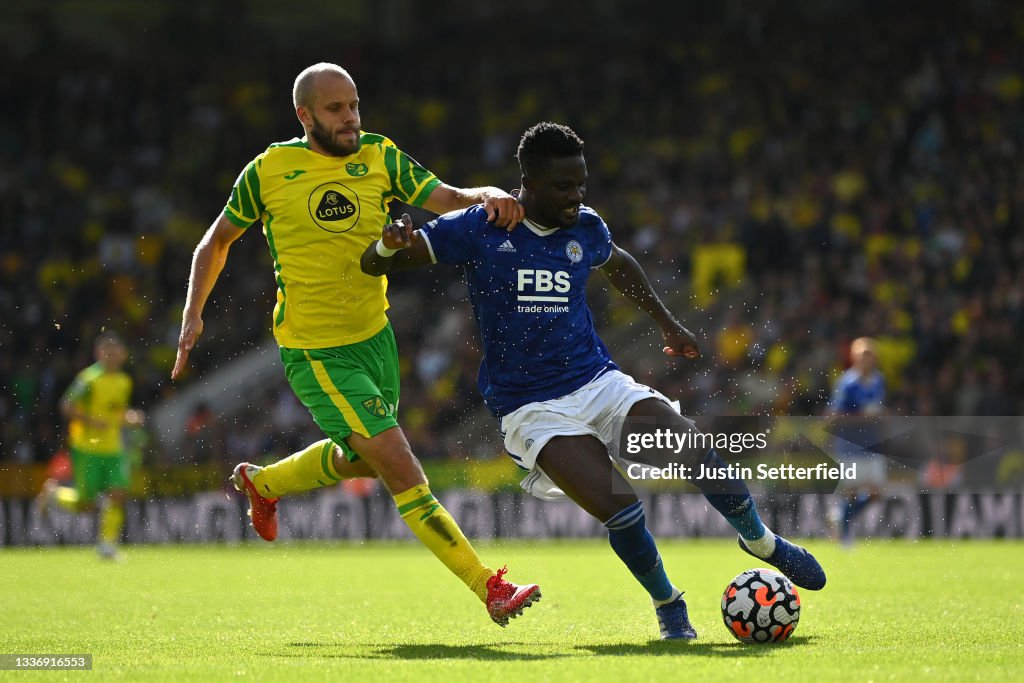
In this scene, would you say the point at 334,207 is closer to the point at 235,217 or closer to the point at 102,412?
the point at 235,217

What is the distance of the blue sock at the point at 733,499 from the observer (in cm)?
664

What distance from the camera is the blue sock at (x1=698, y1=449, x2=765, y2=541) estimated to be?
6645 millimetres

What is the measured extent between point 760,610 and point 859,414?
28.3 ft

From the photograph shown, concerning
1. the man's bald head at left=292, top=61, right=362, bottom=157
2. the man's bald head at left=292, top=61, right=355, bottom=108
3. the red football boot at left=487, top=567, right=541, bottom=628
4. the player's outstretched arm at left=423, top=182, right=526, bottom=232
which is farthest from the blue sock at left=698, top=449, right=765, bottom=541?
the man's bald head at left=292, top=61, right=355, bottom=108

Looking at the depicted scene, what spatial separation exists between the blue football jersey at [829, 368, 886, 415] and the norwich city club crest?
8.60 m

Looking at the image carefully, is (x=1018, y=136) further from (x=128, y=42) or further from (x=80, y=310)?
(x=128, y=42)

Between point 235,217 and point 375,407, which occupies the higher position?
point 235,217

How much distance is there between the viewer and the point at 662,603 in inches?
259

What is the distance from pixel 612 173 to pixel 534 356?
16.8m

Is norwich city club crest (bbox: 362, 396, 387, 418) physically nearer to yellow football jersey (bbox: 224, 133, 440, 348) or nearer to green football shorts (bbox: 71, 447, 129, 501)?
yellow football jersey (bbox: 224, 133, 440, 348)

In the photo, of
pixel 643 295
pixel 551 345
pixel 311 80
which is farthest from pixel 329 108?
pixel 643 295

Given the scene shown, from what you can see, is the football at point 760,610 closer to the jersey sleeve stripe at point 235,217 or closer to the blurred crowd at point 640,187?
the jersey sleeve stripe at point 235,217

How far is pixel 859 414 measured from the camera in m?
14.6

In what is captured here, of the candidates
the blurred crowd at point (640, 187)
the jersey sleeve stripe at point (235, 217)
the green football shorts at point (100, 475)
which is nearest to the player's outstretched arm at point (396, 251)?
the jersey sleeve stripe at point (235, 217)
